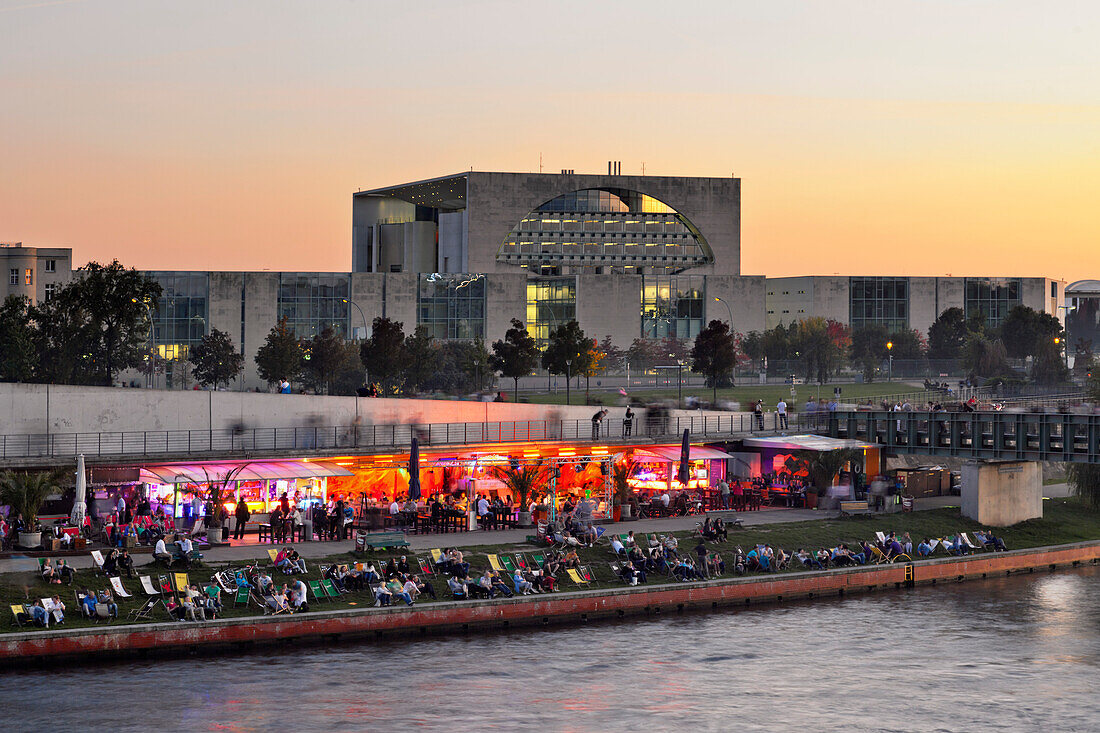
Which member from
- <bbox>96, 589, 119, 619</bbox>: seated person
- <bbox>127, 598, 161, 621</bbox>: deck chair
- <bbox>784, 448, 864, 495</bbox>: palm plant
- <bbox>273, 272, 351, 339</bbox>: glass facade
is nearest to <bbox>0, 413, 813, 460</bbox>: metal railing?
<bbox>784, 448, 864, 495</bbox>: palm plant

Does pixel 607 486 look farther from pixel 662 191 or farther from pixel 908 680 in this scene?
pixel 662 191

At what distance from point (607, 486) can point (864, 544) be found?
32.0 feet

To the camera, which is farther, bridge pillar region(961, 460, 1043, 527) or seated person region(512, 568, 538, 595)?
bridge pillar region(961, 460, 1043, 527)

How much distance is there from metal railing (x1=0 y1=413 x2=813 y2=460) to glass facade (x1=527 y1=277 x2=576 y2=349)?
68157mm

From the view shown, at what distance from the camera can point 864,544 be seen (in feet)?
160

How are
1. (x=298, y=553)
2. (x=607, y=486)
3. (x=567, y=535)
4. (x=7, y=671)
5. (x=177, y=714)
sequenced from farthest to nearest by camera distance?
(x=607, y=486)
(x=567, y=535)
(x=298, y=553)
(x=7, y=671)
(x=177, y=714)

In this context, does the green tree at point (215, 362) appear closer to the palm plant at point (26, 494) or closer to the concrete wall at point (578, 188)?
the concrete wall at point (578, 188)

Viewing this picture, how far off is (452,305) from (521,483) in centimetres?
7848

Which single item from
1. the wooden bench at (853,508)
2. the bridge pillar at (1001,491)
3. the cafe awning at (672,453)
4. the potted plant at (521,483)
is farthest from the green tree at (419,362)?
the bridge pillar at (1001,491)

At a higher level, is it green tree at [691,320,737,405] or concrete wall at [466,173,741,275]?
concrete wall at [466,173,741,275]

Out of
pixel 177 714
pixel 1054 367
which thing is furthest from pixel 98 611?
pixel 1054 367

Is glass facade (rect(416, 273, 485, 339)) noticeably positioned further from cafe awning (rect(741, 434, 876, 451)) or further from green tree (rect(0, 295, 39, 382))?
cafe awning (rect(741, 434, 876, 451))

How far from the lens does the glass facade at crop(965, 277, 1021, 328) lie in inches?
5792

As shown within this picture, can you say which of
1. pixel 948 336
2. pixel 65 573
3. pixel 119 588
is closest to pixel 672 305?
pixel 948 336
